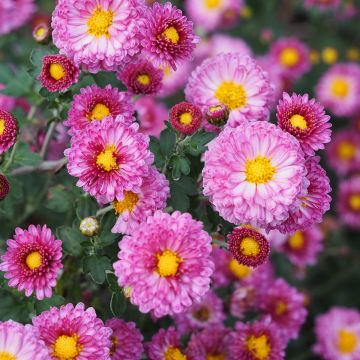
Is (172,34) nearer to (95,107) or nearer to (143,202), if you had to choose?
(95,107)

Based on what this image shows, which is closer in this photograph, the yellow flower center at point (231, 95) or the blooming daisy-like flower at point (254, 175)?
the blooming daisy-like flower at point (254, 175)

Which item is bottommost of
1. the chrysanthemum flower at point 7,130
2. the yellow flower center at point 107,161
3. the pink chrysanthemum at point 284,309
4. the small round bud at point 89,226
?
the pink chrysanthemum at point 284,309

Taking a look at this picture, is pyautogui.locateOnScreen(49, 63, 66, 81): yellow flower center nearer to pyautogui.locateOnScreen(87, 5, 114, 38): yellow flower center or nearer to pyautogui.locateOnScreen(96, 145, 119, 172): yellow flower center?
pyautogui.locateOnScreen(87, 5, 114, 38): yellow flower center

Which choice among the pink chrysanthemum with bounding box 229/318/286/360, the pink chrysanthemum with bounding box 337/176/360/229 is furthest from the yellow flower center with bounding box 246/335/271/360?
the pink chrysanthemum with bounding box 337/176/360/229

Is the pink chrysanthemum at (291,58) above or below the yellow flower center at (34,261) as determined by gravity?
above

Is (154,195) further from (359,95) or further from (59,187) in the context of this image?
(359,95)

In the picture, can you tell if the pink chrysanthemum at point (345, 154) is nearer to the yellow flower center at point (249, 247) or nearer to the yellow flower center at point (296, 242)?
the yellow flower center at point (296, 242)

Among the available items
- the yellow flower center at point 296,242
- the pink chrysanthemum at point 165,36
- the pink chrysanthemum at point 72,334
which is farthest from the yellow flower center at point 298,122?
the yellow flower center at point 296,242
